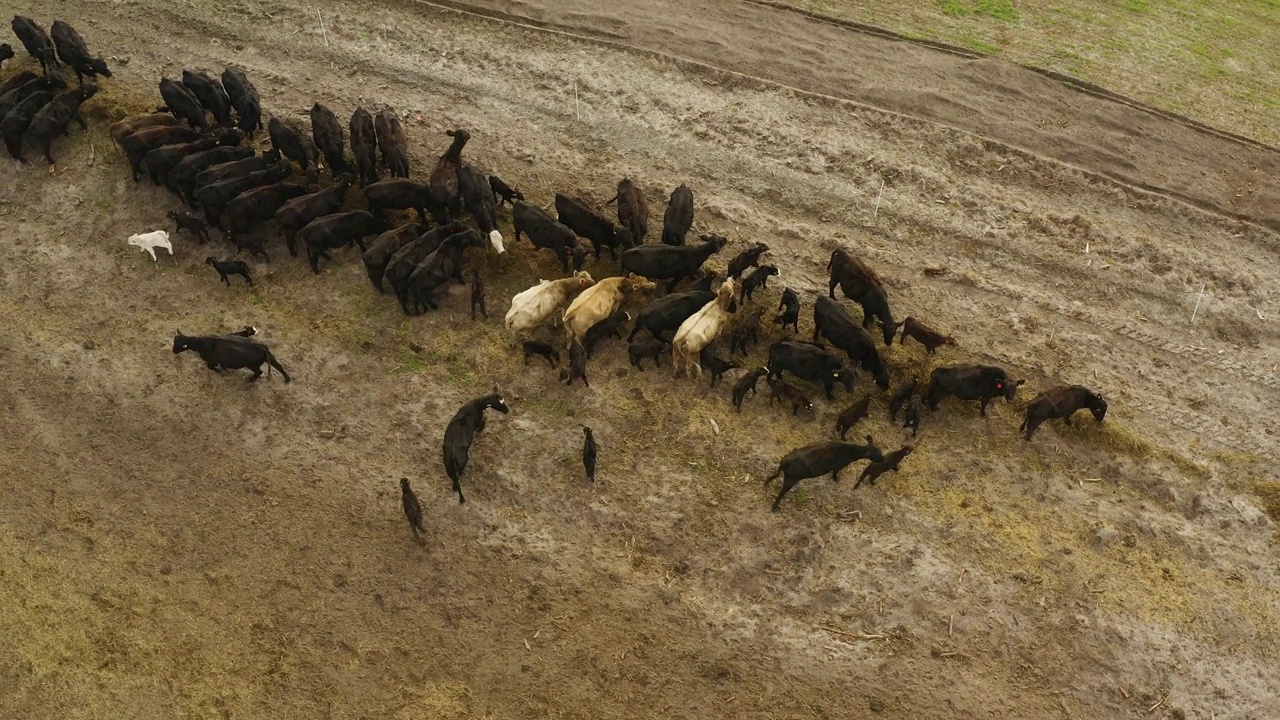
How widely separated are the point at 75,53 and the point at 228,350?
9876 mm

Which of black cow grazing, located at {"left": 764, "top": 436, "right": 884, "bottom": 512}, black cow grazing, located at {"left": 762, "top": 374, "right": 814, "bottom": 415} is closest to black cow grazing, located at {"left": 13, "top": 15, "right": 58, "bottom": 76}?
black cow grazing, located at {"left": 762, "top": 374, "right": 814, "bottom": 415}

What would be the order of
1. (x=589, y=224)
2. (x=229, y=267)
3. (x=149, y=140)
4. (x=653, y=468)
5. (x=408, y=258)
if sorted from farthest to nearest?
(x=149, y=140) → (x=589, y=224) → (x=229, y=267) → (x=408, y=258) → (x=653, y=468)

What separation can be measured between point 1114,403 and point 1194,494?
1.87 m

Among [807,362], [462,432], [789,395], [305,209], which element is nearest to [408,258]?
[305,209]

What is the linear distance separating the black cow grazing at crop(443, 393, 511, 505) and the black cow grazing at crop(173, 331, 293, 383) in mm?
3040

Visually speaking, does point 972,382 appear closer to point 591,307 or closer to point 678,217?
point 678,217

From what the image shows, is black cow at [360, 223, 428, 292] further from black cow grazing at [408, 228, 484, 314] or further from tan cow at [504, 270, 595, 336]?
tan cow at [504, 270, 595, 336]

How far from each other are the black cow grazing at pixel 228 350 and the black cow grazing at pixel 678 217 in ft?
22.8

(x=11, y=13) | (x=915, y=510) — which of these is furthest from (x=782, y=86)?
(x=11, y=13)

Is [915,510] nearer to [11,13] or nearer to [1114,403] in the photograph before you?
[1114,403]

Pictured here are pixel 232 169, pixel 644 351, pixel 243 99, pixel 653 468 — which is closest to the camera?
pixel 653 468

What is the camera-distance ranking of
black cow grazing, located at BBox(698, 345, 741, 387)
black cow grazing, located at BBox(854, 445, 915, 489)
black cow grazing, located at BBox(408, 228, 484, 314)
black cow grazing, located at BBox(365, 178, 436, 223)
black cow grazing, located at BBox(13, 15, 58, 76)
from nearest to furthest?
black cow grazing, located at BBox(854, 445, 915, 489), black cow grazing, located at BBox(698, 345, 741, 387), black cow grazing, located at BBox(408, 228, 484, 314), black cow grazing, located at BBox(365, 178, 436, 223), black cow grazing, located at BBox(13, 15, 58, 76)

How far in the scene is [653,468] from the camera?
41.7 ft

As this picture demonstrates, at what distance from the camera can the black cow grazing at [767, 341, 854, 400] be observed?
44.0 ft
